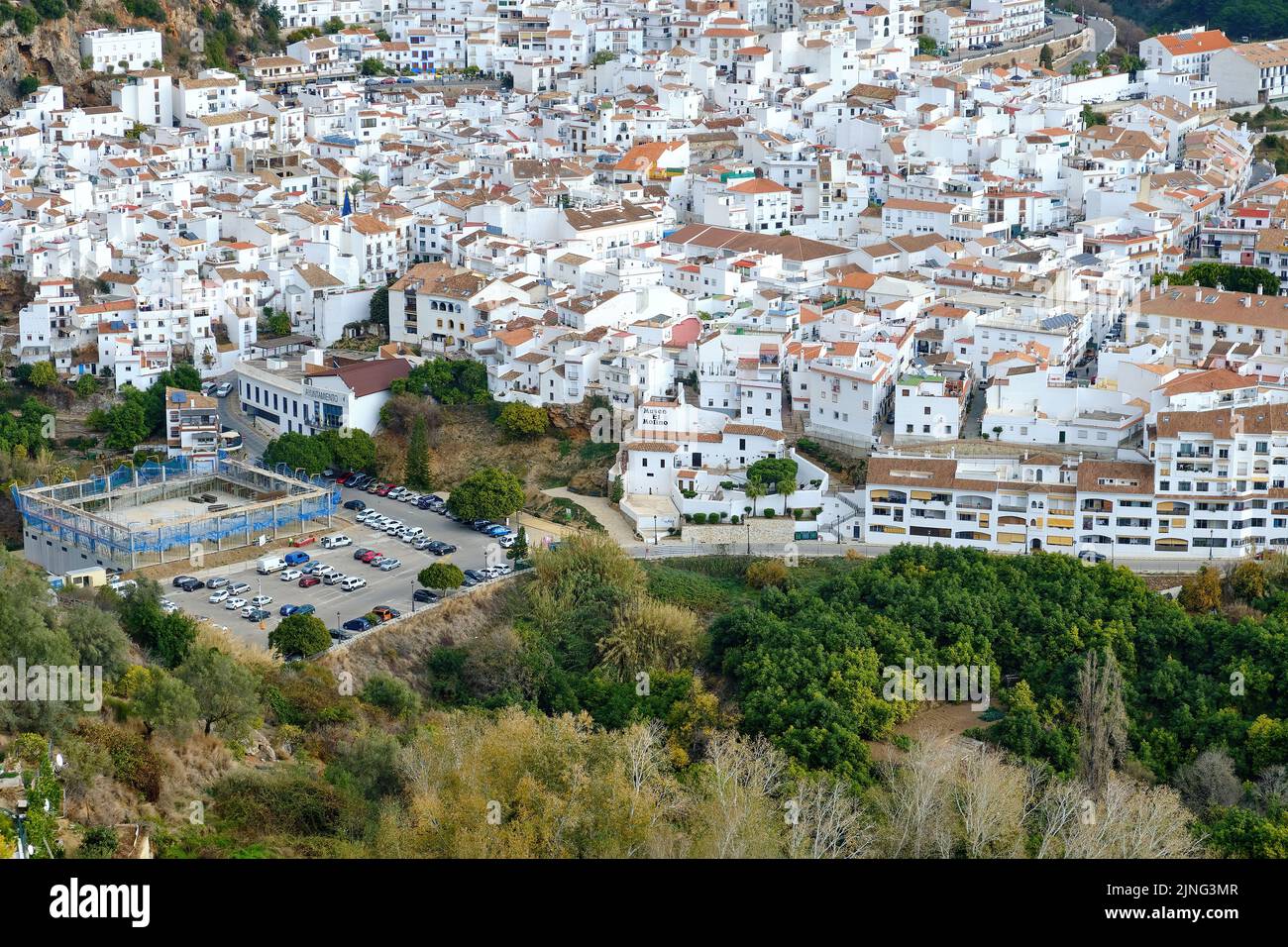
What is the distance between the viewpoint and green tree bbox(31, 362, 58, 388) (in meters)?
23.0

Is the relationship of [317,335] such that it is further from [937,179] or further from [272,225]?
[937,179]

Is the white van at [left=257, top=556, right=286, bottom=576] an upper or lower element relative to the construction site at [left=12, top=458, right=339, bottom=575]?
Result: lower

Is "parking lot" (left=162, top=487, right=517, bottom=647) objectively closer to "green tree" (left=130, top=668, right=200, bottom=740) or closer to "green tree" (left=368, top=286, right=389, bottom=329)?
"green tree" (left=130, top=668, right=200, bottom=740)

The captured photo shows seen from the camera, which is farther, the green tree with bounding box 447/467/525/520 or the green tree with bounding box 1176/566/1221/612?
the green tree with bounding box 447/467/525/520

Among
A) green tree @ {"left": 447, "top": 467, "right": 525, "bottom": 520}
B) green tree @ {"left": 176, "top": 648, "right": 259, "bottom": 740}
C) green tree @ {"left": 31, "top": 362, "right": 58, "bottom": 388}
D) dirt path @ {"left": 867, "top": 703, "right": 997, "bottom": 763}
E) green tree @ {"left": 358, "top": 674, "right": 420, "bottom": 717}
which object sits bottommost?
dirt path @ {"left": 867, "top": 703, "right": 997, "bottom": 763}

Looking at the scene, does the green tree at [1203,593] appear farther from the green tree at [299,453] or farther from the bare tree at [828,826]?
the green tree at [299,453]

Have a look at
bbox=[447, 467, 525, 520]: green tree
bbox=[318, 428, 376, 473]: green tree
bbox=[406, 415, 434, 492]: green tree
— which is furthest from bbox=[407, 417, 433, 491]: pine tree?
bbox=[447, 467, 525, 520]: green tree

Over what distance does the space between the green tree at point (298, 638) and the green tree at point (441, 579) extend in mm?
1642

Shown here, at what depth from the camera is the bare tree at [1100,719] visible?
1448cm

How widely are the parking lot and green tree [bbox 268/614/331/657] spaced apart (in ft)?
1.21

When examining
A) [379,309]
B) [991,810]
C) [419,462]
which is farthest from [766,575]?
[379,309]

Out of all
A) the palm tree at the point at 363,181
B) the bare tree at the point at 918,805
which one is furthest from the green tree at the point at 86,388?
the bare tree at the point at 918,805

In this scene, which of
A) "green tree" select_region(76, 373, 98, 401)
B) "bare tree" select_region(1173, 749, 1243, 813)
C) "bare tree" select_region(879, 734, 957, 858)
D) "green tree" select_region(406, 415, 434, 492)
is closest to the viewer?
"bare tree" select_region(879, 734, 957, 858)
